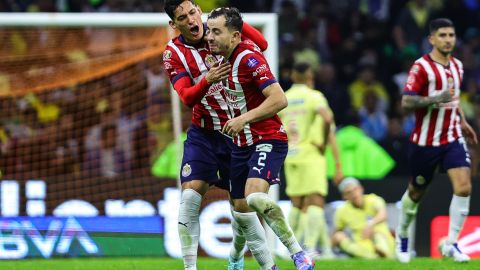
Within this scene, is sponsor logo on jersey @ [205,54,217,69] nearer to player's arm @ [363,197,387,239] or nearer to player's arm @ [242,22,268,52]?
player's arm @ [242,22,268,52]

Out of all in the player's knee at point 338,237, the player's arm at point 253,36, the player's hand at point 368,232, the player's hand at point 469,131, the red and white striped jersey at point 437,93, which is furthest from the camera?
the player's knee at point 338,237

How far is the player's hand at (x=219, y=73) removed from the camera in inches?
324

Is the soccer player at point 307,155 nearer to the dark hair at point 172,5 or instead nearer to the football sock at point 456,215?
the football sock at point 456,215

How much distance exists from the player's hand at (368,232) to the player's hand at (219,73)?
5780mm

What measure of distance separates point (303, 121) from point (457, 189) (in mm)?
2753

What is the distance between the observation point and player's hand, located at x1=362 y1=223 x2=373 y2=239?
13.6 metres

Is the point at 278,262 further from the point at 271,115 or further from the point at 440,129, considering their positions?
the point at 271,115

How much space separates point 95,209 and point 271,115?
5.73 metres

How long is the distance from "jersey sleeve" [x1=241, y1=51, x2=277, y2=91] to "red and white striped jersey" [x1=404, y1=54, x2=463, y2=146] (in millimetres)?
2717

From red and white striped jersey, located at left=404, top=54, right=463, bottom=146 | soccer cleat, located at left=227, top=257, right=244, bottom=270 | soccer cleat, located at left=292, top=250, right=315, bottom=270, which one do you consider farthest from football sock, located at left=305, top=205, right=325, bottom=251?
soccer cleat, located at left=292, top=250, right=315, bottom=270

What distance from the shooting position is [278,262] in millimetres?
11438

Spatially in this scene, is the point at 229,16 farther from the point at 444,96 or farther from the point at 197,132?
the point at 444,96

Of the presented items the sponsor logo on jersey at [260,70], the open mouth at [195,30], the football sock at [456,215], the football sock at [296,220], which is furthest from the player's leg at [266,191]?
the football sock at [296,220]

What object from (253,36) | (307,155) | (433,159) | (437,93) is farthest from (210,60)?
(307,155)
